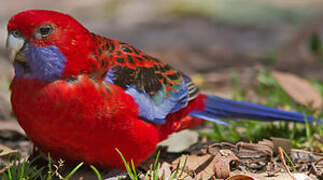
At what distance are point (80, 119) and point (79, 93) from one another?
15 cm

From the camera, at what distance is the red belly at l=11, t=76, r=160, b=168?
2.78 meters

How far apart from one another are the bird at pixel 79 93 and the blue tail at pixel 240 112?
2.27ft

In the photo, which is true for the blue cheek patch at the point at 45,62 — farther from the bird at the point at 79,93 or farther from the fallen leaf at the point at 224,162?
the fallen leaf at the point at 224,162

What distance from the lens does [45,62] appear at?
2.76 metres

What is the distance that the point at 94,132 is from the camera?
9.32 feet

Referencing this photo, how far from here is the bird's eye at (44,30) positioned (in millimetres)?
2738

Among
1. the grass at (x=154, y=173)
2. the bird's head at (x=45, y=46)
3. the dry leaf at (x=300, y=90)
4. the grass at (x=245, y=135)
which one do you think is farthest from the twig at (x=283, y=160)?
the bird's head at (x=45, y=46)

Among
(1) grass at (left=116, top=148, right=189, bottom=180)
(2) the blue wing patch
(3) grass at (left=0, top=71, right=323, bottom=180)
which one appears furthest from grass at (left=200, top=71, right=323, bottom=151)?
(1) grass at (left=116, top=148, right=189, bottom=180)

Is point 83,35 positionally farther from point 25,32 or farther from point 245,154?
point 245,154

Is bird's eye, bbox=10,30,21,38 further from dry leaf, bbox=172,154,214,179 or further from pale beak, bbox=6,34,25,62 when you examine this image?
dry leaf, bbox=172,154,214,179

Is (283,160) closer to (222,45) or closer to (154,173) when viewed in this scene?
(154,173)

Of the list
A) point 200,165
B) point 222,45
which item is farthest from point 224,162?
point 222,45

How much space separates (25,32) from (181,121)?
4.48 feet

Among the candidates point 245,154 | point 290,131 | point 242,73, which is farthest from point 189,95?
point 242,73
